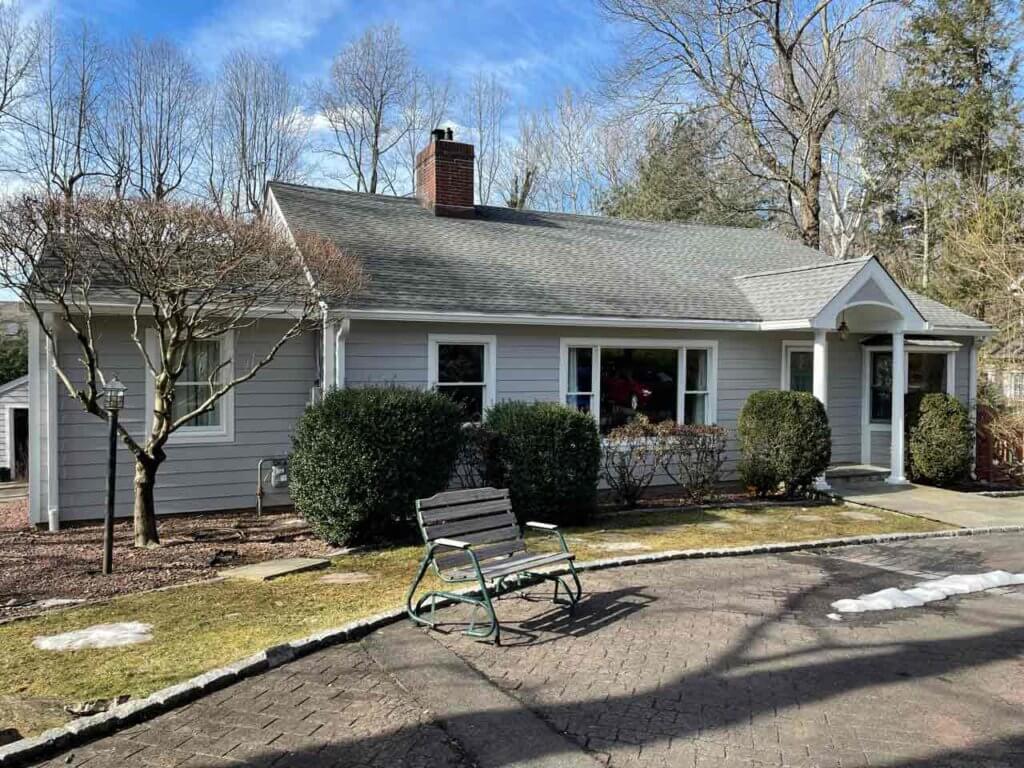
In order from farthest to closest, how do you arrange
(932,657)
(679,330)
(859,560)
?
(679,330) → (859,560) → (932,657)

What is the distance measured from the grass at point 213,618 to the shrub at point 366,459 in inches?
19.8

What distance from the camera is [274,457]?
11.0m

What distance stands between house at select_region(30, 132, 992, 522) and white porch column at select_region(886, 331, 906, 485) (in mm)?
38

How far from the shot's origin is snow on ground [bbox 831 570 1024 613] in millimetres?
6312

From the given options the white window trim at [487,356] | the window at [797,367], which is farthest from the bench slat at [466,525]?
the window at [797,367]

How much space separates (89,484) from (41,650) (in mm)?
5309

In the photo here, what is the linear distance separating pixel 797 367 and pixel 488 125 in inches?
975

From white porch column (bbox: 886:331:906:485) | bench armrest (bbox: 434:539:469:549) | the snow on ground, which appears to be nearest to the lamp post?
bench armrest (bbox: 434:539:469:549)

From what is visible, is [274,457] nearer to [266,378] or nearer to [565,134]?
[266,378]

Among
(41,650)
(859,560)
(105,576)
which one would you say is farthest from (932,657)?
(105,576)

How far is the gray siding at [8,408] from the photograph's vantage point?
18.0 m

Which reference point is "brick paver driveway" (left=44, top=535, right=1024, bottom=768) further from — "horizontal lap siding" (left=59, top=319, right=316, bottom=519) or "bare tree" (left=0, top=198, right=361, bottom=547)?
"horizontal lap siding" (left=59, top=319, right=316, bottom=519)

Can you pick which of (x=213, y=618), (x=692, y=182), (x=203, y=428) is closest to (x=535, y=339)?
A: (x=203, y=428)

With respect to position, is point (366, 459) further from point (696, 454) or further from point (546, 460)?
point (696, 454)
